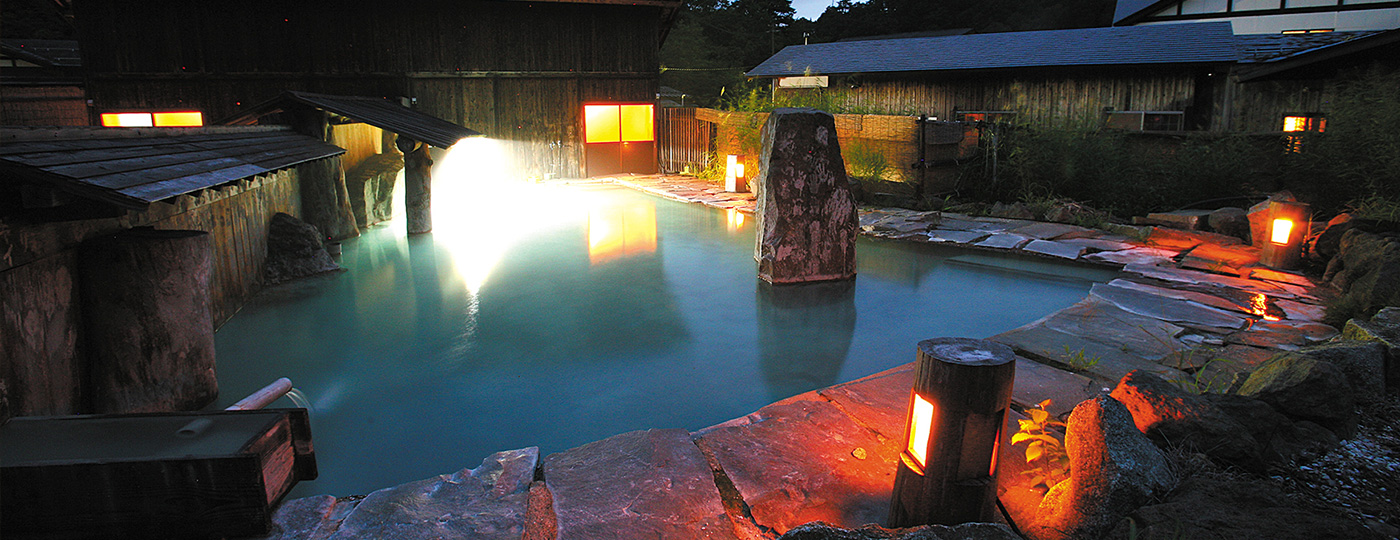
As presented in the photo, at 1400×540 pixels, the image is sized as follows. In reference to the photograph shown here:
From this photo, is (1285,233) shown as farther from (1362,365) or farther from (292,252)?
(292,252)

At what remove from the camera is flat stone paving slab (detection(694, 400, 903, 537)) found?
3.17 meters

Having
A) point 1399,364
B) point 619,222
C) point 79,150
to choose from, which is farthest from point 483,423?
point 619,222

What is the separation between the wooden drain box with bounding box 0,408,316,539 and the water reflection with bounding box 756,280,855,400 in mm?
3145

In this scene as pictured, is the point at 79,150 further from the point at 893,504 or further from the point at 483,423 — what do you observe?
the point at 893,504

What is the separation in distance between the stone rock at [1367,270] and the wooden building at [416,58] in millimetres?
13571

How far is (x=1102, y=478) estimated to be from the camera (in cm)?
262

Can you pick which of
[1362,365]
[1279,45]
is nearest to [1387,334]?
[1362,365]

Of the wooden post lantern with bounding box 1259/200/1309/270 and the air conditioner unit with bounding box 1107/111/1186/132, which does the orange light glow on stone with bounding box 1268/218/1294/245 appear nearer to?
the wooden post lantern with bounding box 1259/200/1309/270

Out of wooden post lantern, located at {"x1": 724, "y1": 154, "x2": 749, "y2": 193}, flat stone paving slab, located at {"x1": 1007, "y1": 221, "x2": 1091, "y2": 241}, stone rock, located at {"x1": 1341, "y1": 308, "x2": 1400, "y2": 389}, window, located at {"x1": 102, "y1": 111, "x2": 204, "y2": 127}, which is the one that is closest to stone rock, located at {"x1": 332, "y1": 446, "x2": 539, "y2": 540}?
stone rock, located at {"x1": 1341, "y1": 308, "x2": 1400, "y2": 389}

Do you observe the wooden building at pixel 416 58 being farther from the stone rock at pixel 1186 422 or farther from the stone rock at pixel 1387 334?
the stone rock at pixel 1186 422

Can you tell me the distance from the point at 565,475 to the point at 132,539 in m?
1.68

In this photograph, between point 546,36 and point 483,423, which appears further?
point 546,36

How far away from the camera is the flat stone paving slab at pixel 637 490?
301 cm

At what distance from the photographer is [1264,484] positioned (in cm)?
265
